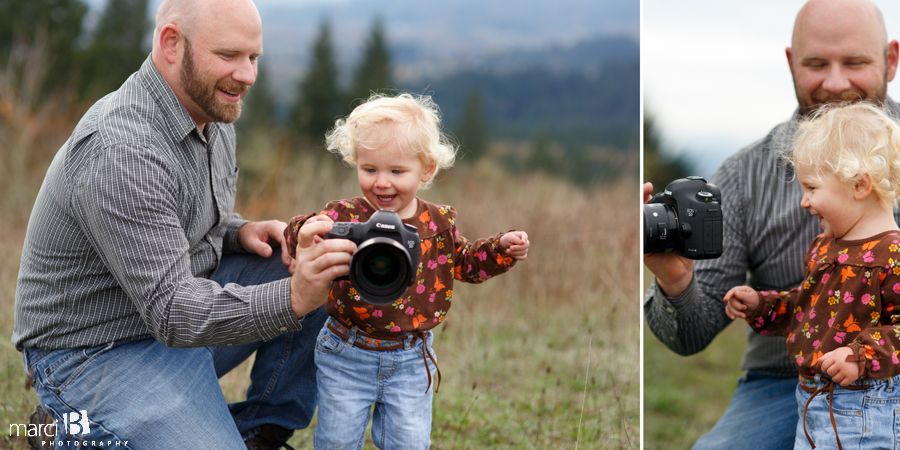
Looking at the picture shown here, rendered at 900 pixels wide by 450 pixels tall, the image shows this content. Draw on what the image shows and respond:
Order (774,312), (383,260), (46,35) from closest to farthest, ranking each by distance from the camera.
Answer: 1. (383,260)
2. (774,312)
3. (46,35)

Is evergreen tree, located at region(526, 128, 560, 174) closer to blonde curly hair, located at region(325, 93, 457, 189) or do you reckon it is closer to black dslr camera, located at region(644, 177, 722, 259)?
black dslr camera, located at region(644, 177, 722, 259)

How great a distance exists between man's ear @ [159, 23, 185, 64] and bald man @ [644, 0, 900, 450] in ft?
5.64

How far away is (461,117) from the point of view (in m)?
24.6

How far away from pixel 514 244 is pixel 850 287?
1.01 metres

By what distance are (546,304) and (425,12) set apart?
4950 cm

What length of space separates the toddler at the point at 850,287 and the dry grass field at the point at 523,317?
36.3 inches

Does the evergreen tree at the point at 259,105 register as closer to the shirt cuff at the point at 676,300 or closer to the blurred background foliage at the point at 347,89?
the blurred background foliage at the point at 347,89

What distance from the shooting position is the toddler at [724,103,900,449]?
2.12 m

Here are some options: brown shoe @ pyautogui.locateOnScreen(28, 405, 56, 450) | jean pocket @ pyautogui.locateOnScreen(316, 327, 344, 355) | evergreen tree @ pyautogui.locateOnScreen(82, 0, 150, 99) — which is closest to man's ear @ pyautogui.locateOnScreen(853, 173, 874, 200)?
jean pocket @ pyautogui.locateOnScreen(316, 327, 344, 355)

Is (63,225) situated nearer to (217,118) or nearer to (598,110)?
(217,118)

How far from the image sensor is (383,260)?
1909mm

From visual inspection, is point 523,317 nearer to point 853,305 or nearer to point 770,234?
point 770,234

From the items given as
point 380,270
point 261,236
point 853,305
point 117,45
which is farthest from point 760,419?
point 117,45

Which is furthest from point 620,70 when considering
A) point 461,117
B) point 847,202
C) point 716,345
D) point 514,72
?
point 847,202
